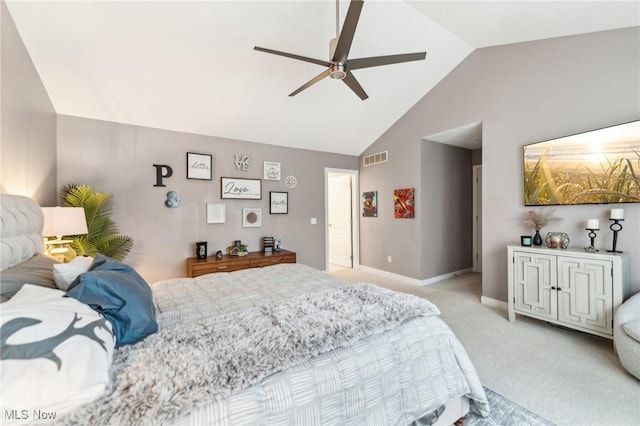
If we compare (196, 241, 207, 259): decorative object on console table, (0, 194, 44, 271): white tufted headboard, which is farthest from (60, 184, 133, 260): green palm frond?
(0, 194, 44, 271): white tufted headboard

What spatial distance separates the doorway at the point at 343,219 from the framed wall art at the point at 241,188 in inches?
59.7

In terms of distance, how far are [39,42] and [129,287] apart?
260cm

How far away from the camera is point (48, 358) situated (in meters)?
0.76

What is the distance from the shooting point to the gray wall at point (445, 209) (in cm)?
438

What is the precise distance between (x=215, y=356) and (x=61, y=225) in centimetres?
225

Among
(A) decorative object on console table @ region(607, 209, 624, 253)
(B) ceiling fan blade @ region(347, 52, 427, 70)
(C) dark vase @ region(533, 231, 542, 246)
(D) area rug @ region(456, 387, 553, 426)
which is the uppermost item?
(B) ceiling fan blade @ region(347, 52, 427, 70)

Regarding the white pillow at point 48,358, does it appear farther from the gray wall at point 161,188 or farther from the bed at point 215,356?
the gray wall at point 161,188

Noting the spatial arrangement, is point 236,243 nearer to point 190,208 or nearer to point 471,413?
point 190,208

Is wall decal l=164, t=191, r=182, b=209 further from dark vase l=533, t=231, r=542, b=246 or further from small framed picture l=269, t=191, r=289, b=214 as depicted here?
dark vase l=533, t=231, r=542, b=246

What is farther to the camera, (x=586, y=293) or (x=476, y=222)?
(x=476, y=222)

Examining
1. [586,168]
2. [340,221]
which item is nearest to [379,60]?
[586,168]

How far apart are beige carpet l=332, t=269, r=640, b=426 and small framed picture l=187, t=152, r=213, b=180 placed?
3.80 m

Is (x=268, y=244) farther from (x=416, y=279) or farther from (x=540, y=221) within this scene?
(x=540, y=221)

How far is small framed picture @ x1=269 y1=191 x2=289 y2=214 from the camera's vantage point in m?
4.45
